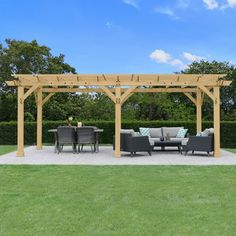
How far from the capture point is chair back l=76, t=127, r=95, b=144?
14742mm

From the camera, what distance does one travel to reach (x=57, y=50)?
33344mm

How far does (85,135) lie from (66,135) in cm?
64

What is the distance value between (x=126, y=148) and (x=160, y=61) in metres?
20.8

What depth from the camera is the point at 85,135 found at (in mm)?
14828

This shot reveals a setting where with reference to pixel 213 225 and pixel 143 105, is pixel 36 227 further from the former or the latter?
pixel 143 105

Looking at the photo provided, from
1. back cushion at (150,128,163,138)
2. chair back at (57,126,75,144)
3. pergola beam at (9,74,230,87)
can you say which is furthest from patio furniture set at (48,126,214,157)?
pergola beam at (9,74,230,87)

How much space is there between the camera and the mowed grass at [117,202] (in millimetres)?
4801

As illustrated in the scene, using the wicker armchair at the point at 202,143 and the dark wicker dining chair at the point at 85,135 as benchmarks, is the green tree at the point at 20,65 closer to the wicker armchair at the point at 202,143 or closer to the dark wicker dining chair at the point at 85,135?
the dark wicker dining chair at the point at 85,135

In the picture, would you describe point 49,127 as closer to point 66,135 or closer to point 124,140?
point 66,135

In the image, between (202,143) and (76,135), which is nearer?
(202,143)

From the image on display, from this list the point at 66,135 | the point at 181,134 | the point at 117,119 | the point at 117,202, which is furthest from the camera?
the point at 181,134

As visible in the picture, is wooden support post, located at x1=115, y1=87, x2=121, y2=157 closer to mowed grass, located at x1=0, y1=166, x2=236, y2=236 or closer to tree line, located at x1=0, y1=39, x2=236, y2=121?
mowed grass, located at x1=0, y1=166, x2=236, y2=236

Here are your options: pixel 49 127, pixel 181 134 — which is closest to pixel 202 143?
pixel 181 134

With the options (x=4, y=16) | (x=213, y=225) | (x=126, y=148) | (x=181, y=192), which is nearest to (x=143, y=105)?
(x=4, y=16)
